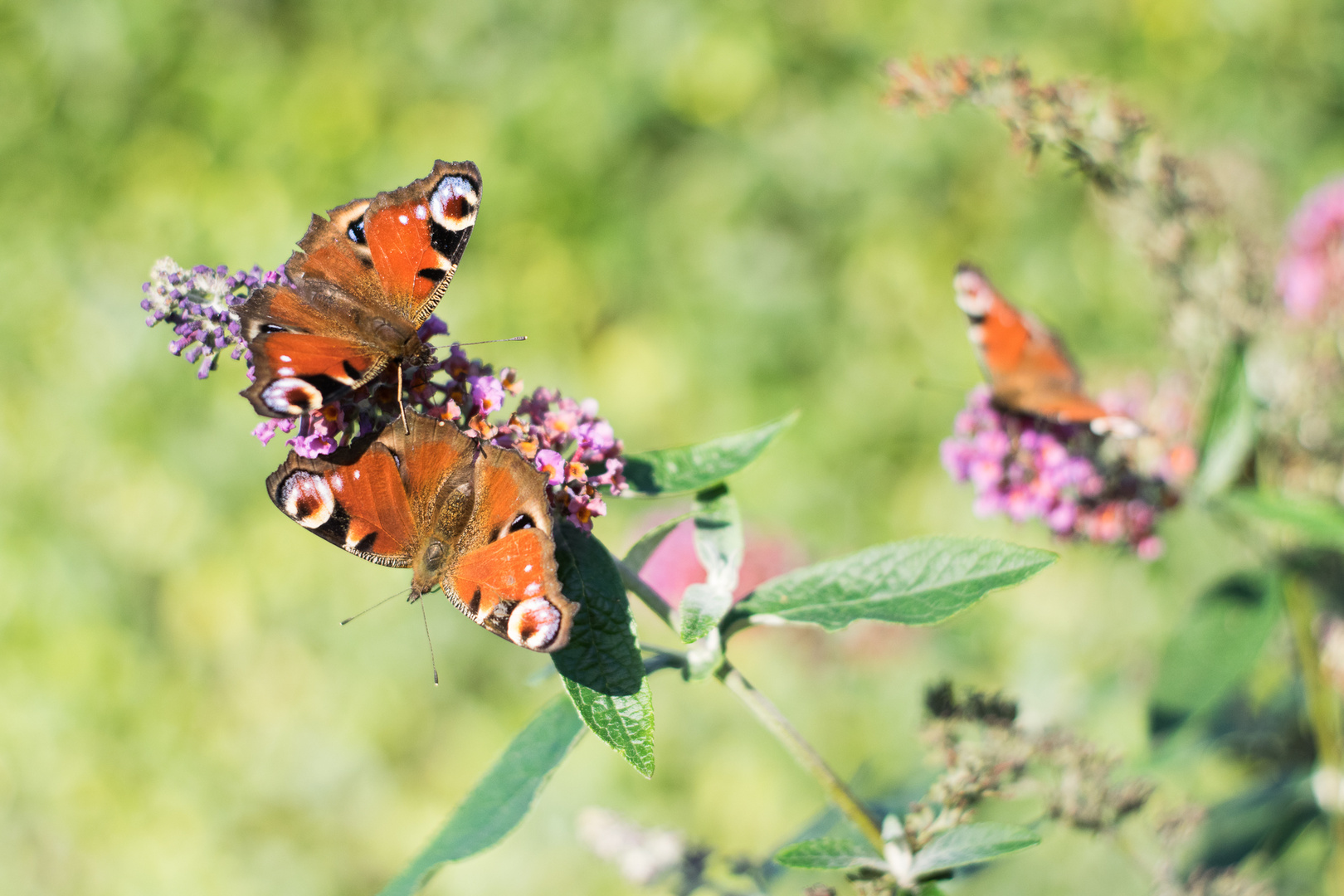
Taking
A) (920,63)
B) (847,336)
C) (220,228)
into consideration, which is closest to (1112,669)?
(920,63)

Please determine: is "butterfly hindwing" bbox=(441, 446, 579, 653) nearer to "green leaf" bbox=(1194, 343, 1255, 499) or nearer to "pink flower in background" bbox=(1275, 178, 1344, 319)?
"green leaf" bbox=(1194, 343, 1255, 499)

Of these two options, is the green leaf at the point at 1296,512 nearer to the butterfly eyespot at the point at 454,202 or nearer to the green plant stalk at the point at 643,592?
the green plant stalk at the point at 643,592

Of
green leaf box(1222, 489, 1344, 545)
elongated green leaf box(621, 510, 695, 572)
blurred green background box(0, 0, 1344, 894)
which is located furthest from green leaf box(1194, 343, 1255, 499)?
→ blurred green background box(0, 0, 1344, 894)

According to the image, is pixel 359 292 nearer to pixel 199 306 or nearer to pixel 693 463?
pixel 199 306

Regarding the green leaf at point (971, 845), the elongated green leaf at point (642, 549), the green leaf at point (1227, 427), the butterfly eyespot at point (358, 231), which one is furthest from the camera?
the green leaf at point (1227, 427)

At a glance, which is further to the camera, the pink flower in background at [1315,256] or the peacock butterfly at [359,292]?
the pink flower in background at [1315,256]

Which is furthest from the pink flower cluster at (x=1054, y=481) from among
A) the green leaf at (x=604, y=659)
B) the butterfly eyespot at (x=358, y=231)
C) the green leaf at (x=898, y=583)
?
the butterfly eyespot at (x=358, y=231)

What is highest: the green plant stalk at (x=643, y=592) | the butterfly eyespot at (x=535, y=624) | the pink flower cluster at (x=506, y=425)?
the pink flower cluster at (x=506, y=425)
